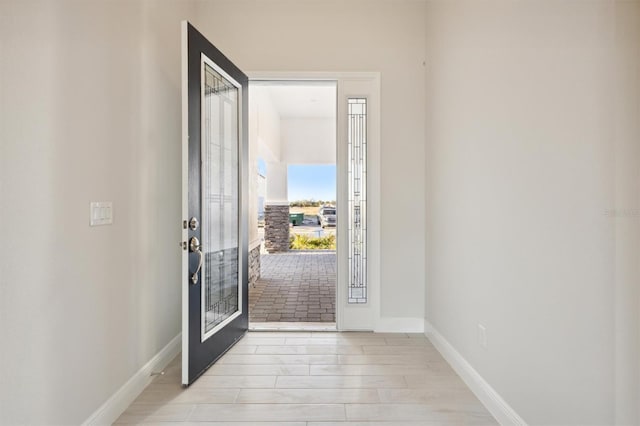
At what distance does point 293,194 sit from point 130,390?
7610 mm

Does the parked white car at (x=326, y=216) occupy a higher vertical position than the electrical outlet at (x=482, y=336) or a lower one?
higher

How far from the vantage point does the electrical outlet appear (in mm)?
2062

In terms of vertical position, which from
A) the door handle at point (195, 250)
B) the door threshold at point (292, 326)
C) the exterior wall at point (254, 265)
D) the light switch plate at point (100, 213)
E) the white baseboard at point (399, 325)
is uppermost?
the light switch plate at point (100, 213)

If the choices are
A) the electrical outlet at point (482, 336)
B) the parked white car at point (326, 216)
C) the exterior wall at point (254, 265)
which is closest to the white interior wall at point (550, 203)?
the electrical outlet at point (482, 336)

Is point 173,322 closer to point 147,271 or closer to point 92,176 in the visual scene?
point 147,271

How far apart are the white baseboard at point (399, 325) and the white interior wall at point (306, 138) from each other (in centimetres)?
609

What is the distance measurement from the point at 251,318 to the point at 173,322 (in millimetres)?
1053

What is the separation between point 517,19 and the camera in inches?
69.4

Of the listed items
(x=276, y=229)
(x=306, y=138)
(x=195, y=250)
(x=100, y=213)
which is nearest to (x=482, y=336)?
(x=195, y=250)

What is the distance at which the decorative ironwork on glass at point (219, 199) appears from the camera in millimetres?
2535

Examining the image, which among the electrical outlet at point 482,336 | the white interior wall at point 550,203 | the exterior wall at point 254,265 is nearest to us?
the white interior wall at point 550,203

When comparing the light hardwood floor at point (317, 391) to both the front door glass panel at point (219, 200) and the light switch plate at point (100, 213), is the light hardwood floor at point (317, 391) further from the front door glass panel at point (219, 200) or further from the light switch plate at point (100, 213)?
the light switch plate at point (100, 213)

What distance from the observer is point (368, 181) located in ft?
10.5

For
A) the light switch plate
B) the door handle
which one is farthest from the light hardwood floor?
the light switch plate
